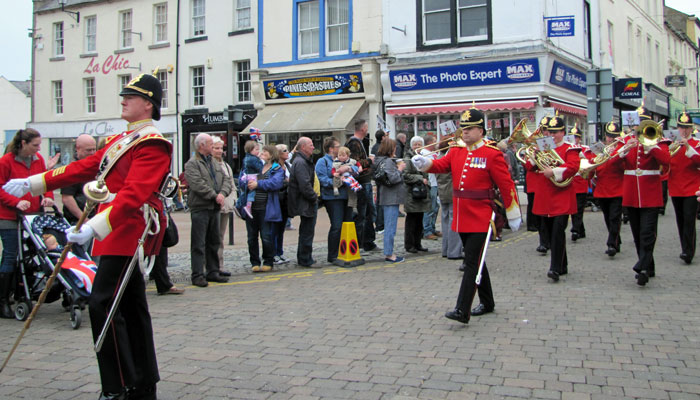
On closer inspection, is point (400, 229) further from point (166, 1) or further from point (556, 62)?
point (166, 1)

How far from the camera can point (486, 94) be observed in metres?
21.0

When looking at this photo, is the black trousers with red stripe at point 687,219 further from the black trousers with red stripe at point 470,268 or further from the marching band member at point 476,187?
the black trousers with red stripe at point 470,268

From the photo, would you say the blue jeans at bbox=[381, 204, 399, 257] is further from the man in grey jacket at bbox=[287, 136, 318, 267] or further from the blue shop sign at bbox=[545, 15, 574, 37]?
the blue shop sign at bbox=[545, 15, 574, 37]

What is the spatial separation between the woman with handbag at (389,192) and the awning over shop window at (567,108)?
12.2 meters

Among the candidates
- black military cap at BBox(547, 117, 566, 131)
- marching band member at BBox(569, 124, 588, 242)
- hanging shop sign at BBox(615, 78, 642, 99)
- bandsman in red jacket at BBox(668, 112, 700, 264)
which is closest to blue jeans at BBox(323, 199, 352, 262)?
black military cap at BBox(547, 117, 566, 131)

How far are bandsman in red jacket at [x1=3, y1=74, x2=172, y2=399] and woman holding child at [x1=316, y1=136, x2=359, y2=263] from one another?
19.6 ft

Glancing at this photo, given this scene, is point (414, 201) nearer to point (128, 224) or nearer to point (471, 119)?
point (471, 119)

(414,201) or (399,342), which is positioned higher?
(414,201)

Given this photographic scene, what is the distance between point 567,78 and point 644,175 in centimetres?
1472

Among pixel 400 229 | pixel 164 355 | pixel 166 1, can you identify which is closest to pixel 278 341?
pixel 164 355

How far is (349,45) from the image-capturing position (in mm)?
23703

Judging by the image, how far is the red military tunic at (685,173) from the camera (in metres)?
8.91

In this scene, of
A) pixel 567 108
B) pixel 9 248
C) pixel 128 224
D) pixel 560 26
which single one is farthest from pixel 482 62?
pixel 128 224

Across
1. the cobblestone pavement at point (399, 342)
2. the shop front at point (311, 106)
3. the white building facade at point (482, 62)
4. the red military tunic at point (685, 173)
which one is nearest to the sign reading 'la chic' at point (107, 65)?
the shop front at point (311, 106)
